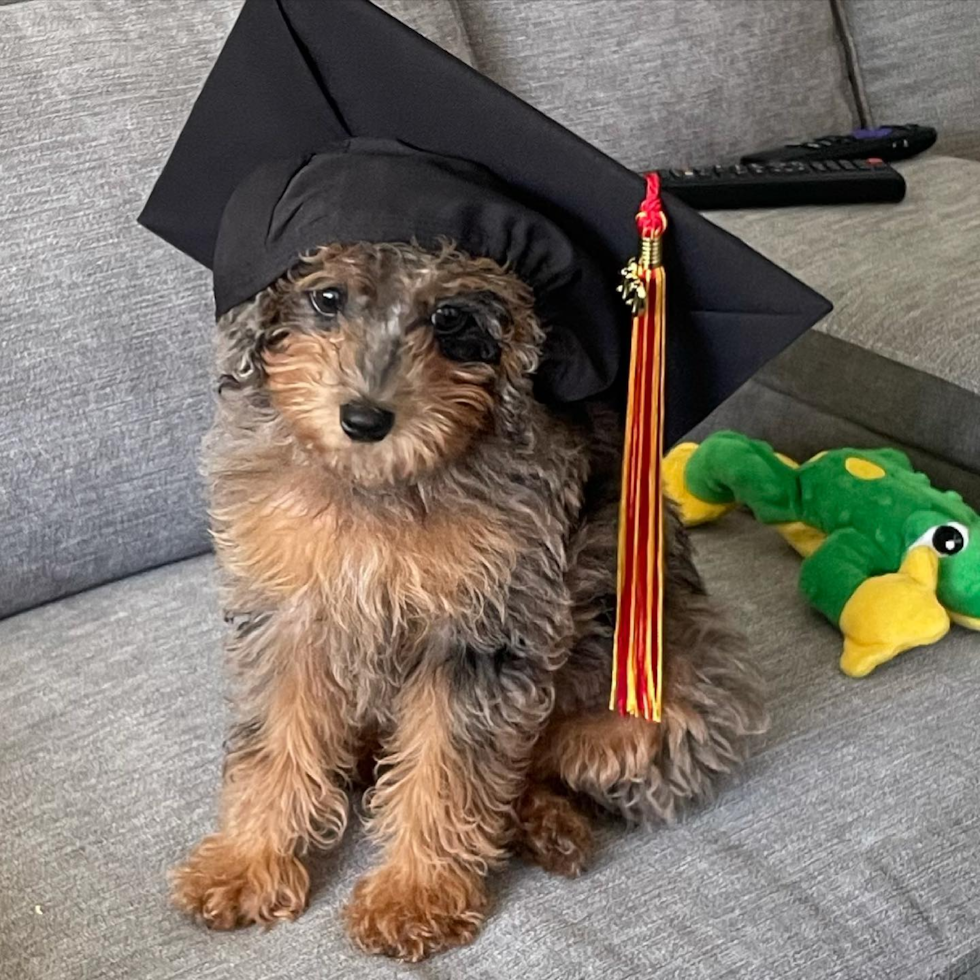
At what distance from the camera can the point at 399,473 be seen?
41.0 inches

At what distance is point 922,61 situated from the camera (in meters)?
2.65

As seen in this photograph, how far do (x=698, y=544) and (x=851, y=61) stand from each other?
4.16 feet

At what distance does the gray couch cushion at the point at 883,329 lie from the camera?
1772 mm

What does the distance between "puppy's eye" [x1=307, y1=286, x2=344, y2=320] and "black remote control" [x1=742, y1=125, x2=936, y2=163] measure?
1.47m

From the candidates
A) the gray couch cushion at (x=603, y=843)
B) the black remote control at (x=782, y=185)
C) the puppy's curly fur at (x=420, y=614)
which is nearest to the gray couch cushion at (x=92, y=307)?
the gray couch cushion at (x=603, y=843)

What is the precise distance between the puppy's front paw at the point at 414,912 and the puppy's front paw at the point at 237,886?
0.06 metres

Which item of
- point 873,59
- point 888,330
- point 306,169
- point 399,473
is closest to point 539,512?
point 399,473

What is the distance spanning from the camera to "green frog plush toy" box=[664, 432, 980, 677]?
59.7 inches

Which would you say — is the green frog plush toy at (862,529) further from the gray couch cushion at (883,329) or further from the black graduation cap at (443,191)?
the black graduation cap at (443,191)

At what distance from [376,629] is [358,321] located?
276 mm

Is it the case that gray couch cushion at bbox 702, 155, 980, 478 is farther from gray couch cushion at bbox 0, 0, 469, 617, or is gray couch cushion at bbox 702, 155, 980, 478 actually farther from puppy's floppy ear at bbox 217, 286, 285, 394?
puppy's floppy ear at bbox 217, 286, 285, 394

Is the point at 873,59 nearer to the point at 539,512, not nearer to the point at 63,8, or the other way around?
the point at 63,8

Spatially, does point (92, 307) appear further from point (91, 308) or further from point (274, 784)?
point (274, 784)

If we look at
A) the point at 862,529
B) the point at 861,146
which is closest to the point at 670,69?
the point at 861,146
